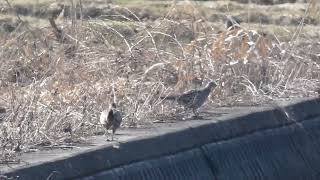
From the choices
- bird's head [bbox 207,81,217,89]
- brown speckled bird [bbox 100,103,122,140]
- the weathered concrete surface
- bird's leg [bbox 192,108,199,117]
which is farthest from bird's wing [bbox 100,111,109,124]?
bird's head [bbox 207,81,217,89]

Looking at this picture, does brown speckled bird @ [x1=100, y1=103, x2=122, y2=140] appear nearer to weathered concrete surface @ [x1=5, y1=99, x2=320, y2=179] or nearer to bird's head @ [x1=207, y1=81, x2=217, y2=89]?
weathered concrete surface @ [x1=5, y1=99, x2=320, y2=179]

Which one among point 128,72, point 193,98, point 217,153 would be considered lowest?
point 217,153

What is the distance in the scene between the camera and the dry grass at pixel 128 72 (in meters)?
7.80

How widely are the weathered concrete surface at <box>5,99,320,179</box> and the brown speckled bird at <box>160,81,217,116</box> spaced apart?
0.51 meters

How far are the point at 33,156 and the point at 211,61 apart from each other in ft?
11.0

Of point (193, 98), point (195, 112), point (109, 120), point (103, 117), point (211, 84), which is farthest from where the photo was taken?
point (211, 84)

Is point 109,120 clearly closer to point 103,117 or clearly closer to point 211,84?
point 103,117

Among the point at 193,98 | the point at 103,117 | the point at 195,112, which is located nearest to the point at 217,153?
the point at 103,117

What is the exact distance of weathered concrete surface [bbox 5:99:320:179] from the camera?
21.9 feet

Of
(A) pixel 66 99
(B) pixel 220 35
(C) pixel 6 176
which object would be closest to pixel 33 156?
(C) pixel 6 176

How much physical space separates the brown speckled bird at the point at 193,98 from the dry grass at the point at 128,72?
0.11m

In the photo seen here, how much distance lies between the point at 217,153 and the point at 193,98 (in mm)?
1353

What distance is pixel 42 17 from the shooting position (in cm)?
2400

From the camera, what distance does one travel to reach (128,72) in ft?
30.8
